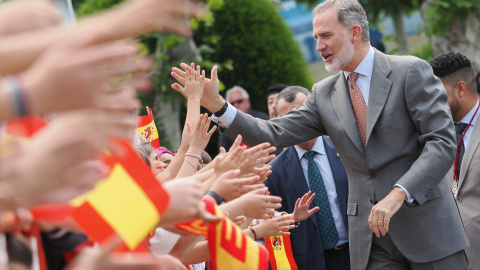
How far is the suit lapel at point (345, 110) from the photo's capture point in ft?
13.7

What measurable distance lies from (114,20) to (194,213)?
874 mm

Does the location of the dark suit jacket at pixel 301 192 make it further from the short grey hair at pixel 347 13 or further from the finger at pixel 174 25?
the finger at pixel 174 25

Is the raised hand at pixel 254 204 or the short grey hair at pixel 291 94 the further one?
the short grey hair at pixel 291 94

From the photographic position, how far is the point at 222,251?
99.5 inches

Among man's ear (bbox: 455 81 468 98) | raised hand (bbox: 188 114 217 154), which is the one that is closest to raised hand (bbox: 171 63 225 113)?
raised hand (bbox: 188 114 217 154)

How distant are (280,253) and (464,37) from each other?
21.0ft

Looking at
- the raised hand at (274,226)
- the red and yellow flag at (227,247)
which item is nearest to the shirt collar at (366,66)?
the raised hand at (274,226)

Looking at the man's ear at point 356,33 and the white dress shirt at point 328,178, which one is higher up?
the man's ear at point 356,33

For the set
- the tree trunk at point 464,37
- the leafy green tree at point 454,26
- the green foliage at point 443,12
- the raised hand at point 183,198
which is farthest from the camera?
the tree trunk at point 464,37

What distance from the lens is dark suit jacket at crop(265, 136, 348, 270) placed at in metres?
5.02

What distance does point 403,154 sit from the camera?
13.4 ft

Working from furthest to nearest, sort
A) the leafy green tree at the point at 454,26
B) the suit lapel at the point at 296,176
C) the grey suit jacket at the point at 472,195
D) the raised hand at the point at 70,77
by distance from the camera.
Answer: the leafy green tree at the point at 454,26
the suit lapel at the point at 296,176
the grey suit jacket at the point at 472,195
the raised hand at the point at 70,77

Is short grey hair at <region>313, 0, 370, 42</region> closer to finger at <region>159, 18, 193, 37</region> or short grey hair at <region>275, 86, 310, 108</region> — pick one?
short grey hair at <region>275, 86, 310, 108</region>

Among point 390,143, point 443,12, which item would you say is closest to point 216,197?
point 390,143
